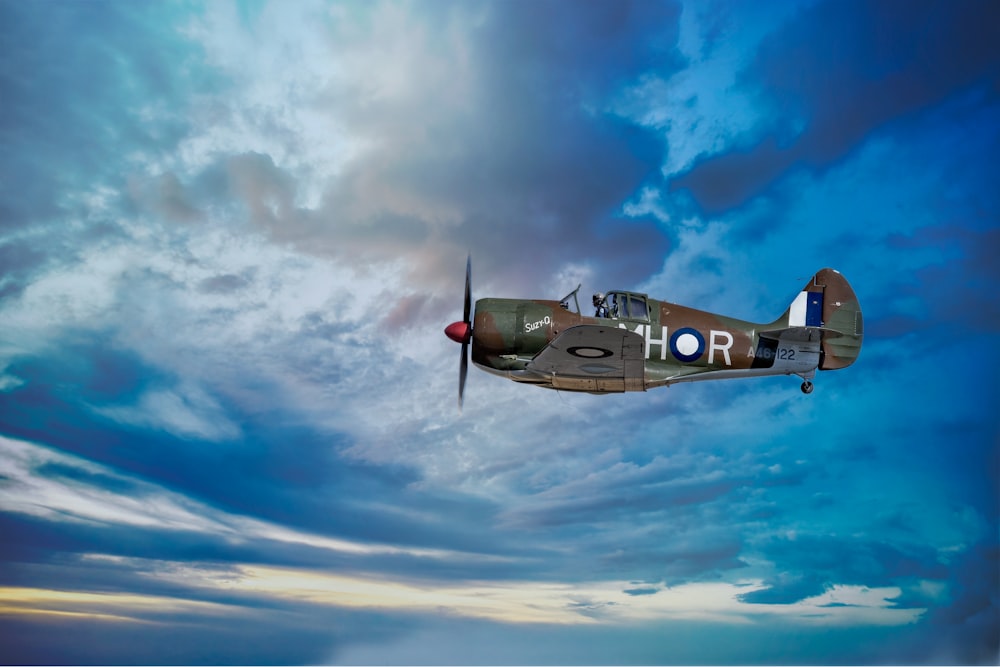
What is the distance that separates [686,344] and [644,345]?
1.17 meters

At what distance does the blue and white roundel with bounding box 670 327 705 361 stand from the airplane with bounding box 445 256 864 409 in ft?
0.07

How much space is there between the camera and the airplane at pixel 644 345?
1545 centimetres

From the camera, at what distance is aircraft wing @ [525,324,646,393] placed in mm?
13867

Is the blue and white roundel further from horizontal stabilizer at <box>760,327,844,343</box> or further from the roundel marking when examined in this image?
the roundel marking

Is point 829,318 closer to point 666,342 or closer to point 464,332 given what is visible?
point 666,342

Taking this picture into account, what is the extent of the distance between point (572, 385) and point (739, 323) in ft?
13.2

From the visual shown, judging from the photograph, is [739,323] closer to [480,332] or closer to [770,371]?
[770,371]

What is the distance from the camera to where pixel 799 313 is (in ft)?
56.0

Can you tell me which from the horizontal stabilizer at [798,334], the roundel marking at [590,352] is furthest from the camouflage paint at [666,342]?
the roundel marking at [590,352]

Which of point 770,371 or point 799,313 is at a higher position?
point 799,313

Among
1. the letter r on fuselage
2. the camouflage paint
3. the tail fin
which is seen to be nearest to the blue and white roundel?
the camouflage paint

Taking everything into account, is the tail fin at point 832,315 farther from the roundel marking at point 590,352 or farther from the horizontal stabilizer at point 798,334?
the roundel marking at point 590,352

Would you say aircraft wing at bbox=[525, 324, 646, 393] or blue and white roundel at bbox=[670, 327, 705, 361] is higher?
blue and white roundel at bbox=[670, 327, 705, 361]

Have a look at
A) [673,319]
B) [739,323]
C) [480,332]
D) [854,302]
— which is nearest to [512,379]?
[480,332]
